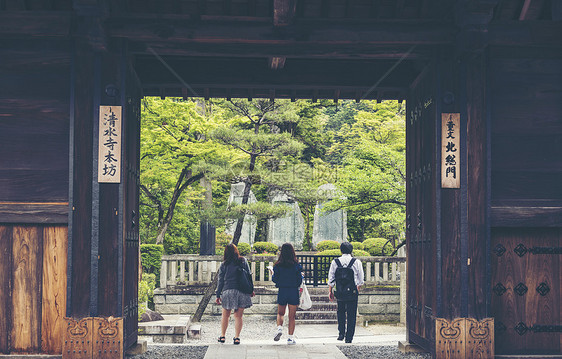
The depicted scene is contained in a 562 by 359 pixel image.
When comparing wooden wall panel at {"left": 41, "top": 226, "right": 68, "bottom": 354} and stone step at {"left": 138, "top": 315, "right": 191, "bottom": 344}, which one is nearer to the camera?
wooden wall panel at {"left": 41, "top": 226, "right": 68, "bottom": 354}

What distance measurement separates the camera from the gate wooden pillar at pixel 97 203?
303 inches

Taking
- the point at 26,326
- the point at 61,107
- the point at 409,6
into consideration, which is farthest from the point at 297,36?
the point at 26,326

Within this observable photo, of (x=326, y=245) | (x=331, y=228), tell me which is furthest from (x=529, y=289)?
(x=331, y=228)

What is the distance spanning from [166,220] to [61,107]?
15429mm

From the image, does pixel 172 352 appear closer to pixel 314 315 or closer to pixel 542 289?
pixel 542 289

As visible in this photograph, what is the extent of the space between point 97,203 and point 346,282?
15.0 ft

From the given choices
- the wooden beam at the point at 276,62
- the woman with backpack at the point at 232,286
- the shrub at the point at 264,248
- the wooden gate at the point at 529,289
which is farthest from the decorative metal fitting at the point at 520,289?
the shrub at the point at 264,248

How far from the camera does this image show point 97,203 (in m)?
7.76

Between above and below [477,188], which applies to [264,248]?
below

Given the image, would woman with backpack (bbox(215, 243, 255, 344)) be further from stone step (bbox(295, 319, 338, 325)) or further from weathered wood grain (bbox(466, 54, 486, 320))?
stone step (bbox(295, 319, 338, 325))

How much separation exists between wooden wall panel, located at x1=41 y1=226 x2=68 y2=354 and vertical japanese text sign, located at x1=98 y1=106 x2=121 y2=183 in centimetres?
89

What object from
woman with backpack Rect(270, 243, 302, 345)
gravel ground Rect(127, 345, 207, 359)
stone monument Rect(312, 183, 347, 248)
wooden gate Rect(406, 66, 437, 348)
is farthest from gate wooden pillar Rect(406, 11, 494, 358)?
stone monument Rect(312, 183, 347, 248)

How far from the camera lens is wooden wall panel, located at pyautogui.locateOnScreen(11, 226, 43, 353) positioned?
25.7 feet

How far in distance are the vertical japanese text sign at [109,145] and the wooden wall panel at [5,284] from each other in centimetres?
141
